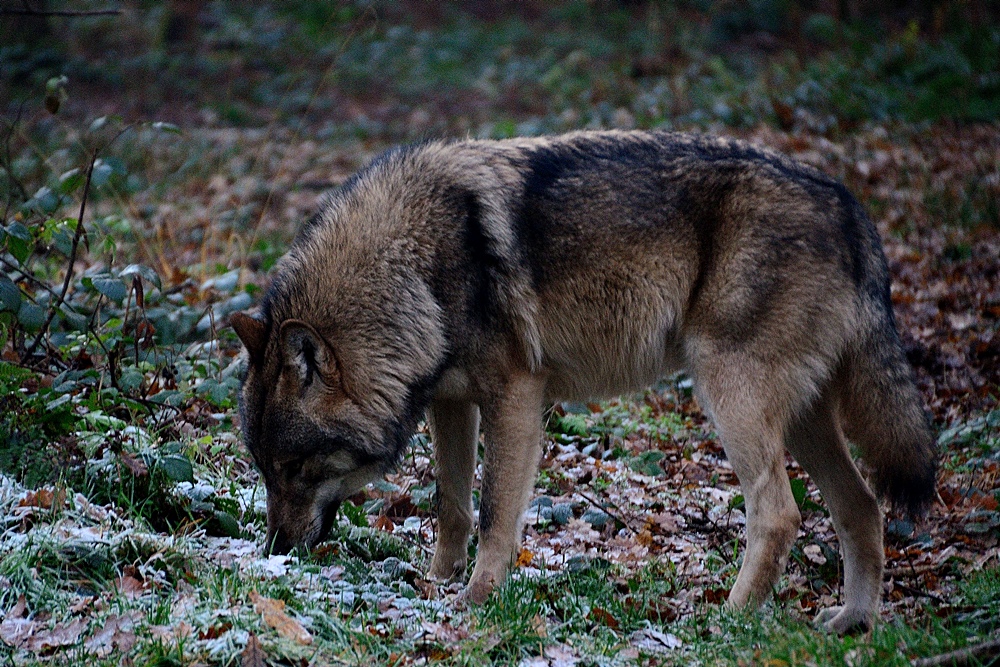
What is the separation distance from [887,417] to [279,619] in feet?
9.60

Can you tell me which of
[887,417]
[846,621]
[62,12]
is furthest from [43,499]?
[887,417]

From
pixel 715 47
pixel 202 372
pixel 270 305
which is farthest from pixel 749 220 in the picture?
pixel 715 47

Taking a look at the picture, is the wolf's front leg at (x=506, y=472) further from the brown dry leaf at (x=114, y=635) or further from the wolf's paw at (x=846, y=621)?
the brown dry leaf at (x=114, y=635)

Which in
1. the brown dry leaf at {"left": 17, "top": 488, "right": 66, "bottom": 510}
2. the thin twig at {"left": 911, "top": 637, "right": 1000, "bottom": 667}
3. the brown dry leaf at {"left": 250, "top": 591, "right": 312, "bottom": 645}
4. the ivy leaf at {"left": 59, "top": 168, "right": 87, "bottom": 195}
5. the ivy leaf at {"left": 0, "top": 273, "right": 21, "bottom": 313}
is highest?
the ivy leaf at {"left": 59, "top": 168, "right": 87, "bottom": 195}

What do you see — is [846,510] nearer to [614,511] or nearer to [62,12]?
[614,511]

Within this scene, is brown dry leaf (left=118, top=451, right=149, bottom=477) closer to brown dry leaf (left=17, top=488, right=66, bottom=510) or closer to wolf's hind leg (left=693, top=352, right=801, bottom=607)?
brown dry leaf (left=17, top=488, right=66, bottom=510)

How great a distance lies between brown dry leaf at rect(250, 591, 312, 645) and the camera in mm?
3451

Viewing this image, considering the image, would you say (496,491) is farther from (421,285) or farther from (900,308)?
(900,308)

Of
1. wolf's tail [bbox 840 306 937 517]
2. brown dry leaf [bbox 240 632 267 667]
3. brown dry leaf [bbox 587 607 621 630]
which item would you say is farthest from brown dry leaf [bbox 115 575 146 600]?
wolf's tail [bbox 840 306 937 517]

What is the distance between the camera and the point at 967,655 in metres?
3.02

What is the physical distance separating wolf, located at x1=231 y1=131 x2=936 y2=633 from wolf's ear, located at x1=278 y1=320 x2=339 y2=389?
1 cm

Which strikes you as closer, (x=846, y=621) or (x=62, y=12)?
(x=846, y=621)

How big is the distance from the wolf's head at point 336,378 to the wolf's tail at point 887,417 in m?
2.03

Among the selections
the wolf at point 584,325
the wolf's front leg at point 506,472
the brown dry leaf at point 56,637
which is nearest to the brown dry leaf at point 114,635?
the brown dry leaf at point 56,637
